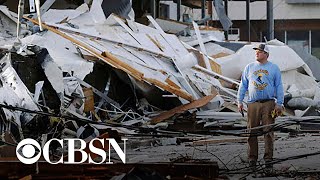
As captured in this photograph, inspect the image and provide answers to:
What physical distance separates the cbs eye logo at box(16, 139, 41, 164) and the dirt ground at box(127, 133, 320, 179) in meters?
1.42

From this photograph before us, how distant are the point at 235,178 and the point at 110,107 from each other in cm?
480

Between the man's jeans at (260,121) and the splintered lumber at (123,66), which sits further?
the splintered lumber at (123,66)

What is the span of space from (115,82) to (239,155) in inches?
144

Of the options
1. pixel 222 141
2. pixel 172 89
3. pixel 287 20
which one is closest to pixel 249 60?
pixel 172 89

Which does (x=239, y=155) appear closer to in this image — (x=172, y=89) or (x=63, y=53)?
(x=172, y=89)

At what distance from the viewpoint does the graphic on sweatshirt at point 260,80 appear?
945cm

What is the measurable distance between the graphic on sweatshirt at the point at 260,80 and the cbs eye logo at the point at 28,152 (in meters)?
2.76

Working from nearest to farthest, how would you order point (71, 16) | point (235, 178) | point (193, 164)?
point (193, 164)
point (235, 178)
point (71, 16)

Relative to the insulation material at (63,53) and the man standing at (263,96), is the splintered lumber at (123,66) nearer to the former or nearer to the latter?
the insulation material at (63,53)

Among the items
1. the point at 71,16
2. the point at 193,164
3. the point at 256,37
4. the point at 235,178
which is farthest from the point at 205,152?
the point at 256,37

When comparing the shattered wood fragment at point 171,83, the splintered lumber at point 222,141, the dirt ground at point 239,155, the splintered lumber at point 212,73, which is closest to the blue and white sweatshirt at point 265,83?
the dirt ground at point 239,155

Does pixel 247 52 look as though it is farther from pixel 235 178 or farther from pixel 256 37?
pixel 256 37

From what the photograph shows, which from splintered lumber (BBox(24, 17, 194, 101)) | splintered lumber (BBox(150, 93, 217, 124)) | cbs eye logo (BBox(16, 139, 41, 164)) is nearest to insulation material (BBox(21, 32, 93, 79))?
splintered lumber (BBox(24, 17, 194, 101))

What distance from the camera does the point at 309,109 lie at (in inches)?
597
